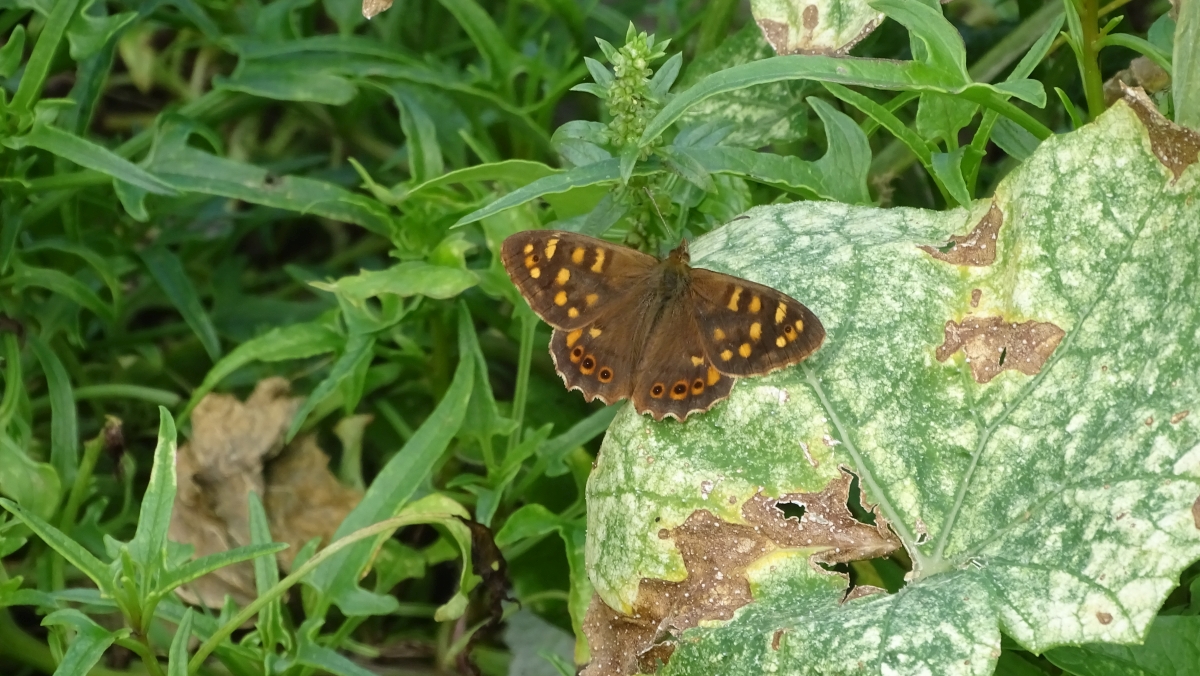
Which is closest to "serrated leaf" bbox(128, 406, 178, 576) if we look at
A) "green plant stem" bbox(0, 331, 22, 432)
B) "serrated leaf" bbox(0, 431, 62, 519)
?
"serrated leaf" bbox(0, 431, 62, 519)

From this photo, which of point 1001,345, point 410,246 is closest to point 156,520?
point 410,246

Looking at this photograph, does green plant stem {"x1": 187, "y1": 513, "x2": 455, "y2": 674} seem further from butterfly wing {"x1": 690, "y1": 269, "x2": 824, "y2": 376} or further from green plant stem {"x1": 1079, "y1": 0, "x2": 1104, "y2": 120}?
green plant stem {"x1": 1079, "y1": 0, "x2": 1104, "y2": 120}

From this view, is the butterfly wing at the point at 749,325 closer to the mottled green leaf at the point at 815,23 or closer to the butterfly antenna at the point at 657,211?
the butterfly antenna at the point at 657,211

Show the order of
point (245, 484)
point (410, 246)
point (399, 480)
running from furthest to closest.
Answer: point (245, 484)
point (410, 246)
point (399, 480)

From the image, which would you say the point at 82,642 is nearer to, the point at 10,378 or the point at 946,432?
the point at 10,378

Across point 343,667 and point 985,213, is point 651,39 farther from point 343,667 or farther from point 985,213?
point 343,667
